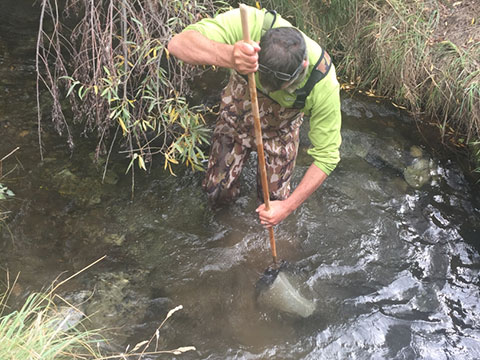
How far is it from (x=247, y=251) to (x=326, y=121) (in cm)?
149

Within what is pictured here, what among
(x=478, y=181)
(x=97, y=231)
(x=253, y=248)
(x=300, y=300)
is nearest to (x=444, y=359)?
(x=300, y=300)

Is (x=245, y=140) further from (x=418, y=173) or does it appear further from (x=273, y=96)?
(x=418, y=173)

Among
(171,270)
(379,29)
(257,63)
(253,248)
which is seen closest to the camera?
(257,63)

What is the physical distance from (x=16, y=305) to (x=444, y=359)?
2.97m

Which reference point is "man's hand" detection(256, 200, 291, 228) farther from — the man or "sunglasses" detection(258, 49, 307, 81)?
"sunglasses" detection(258, 49, 307, 81)

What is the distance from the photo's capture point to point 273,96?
8.84ft

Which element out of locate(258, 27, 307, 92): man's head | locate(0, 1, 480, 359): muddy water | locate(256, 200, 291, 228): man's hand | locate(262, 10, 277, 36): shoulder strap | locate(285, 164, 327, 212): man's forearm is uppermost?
locate(262, 10, 277, 36): shoulder strap

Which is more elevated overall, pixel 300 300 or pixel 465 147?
pixel 465 147

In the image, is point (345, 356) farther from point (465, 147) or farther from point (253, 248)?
point (465, 147)

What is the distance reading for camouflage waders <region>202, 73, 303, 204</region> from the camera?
2.96 meters

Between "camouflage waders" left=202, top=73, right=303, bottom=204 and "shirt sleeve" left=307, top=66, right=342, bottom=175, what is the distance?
0.27 meters

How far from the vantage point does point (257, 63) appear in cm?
218

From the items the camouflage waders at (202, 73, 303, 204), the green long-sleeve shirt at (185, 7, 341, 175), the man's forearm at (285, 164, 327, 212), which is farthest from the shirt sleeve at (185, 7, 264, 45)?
the man's forearm at (285, 164, 327, 212)

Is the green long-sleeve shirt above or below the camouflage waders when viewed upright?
above
